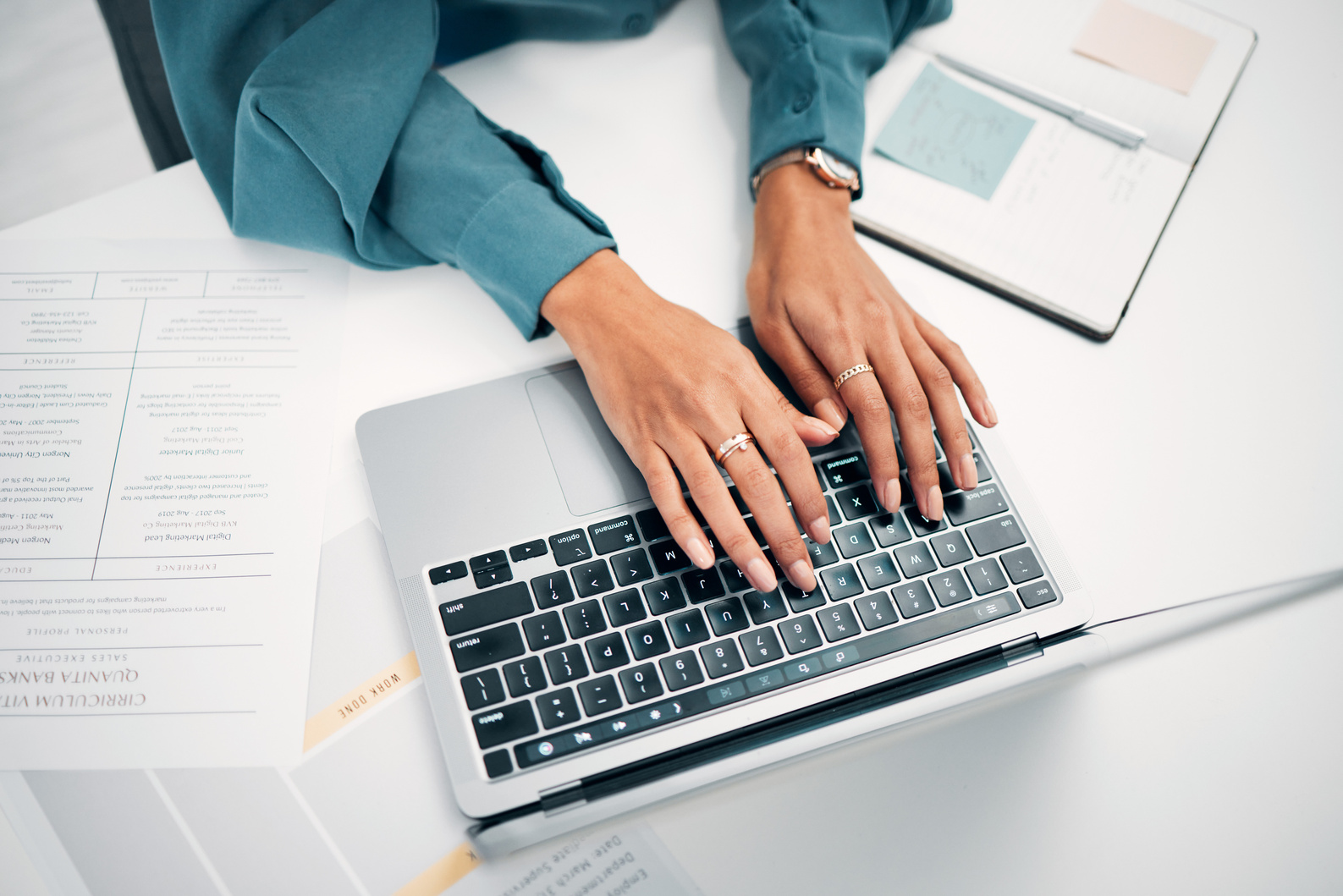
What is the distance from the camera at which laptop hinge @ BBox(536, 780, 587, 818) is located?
419mm

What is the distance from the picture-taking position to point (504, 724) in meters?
0.43

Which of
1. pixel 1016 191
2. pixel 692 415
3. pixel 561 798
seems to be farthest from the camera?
pixel 1016 191

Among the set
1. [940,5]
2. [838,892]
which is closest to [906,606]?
[838,892]

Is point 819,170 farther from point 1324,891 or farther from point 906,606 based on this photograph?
point 1324,891

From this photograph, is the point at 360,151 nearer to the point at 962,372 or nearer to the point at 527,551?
the point at 527,551

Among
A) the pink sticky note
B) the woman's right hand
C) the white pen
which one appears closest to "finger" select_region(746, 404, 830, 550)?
the woman's right hand

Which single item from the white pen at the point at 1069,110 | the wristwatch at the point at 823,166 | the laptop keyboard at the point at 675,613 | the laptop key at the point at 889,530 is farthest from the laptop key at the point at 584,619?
the white pen at the point at 1069,110

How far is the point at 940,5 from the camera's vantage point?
0.72m

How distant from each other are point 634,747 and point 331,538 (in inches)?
9.9

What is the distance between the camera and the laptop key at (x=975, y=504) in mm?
516

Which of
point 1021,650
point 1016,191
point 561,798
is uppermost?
point 1016,191

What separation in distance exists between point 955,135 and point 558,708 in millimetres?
608

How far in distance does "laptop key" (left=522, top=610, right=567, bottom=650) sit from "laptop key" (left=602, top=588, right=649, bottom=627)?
0.03 m

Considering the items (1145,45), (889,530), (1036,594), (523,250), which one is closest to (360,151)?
(523,250)
